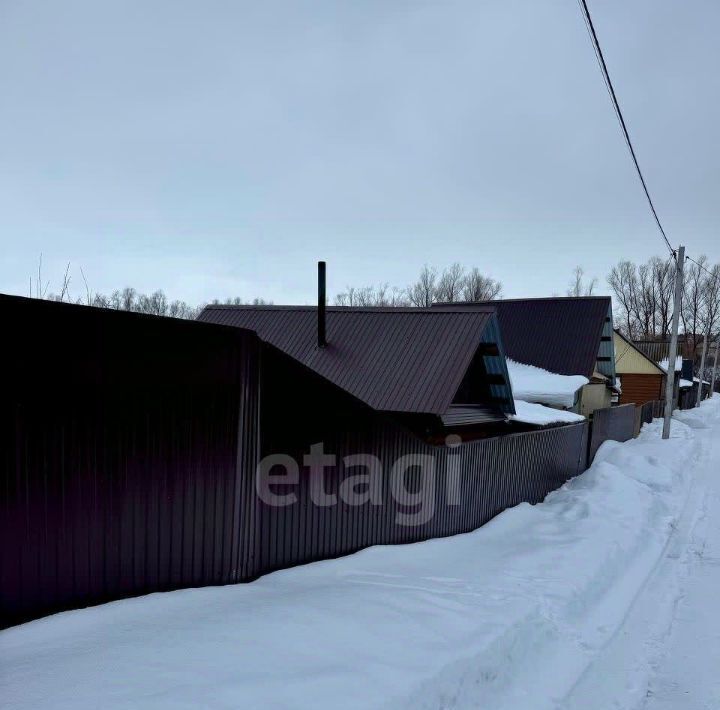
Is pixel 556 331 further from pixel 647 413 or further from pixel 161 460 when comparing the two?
pixel 161 460

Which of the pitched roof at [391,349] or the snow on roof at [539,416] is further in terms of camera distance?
the snow on roof at [539,416]

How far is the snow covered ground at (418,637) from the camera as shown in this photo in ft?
10.2

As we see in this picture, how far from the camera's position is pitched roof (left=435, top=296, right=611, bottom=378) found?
60.0 feet

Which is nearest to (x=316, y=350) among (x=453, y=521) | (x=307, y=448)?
(x=453, y=521)

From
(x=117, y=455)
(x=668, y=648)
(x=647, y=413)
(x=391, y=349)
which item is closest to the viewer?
(x=117, y=455)

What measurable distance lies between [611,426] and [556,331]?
383 cm

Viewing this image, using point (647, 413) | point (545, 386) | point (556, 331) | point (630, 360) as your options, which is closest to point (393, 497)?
point (545, 386)

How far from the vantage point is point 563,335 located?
19.0 meters

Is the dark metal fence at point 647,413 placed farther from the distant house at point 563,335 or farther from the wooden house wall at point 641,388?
the distant house at point 563,335

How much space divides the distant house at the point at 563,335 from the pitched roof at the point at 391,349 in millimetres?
6577

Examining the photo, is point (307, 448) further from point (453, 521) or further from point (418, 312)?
point (418, 312)

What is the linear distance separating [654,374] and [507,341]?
57.2 ft

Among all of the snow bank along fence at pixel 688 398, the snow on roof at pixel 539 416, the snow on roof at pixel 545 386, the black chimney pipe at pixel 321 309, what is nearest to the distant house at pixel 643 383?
the snow bank along fence at pixel 688 398

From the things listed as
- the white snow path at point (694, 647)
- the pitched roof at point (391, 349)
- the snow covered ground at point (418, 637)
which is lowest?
the white snow path at point (694, 647)
